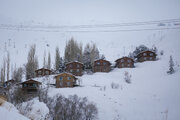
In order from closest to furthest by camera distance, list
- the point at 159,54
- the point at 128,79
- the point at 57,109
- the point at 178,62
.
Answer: the point at 57,109 < the point at 128,79 < the point at 178,62 < the point at 159,54

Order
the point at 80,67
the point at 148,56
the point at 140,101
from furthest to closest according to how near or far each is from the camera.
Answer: the point at 148,56 → the point at 80,67 → the point at 140,101

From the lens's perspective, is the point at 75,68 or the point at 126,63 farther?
the point at 126,63

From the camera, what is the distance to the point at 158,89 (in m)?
20.8

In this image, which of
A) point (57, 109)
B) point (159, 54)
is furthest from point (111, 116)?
point (159, 54)

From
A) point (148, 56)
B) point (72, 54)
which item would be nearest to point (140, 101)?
point (148, 56)

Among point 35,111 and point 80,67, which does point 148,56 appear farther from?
point 35,111

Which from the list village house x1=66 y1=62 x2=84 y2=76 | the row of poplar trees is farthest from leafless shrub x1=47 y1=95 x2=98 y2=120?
the row of poplar trees

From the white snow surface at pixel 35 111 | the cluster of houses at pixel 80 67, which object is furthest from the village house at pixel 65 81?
the white snow surface at pixel 35 111

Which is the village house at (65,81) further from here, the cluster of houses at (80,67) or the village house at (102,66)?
the village house at (102,66)

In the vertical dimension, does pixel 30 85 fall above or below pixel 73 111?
above

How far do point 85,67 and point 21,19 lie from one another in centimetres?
11791

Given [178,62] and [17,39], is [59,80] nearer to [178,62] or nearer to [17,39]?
[178,62]

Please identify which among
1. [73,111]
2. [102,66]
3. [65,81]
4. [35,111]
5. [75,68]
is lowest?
[73,111]

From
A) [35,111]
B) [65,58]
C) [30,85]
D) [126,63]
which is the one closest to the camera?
[35,111]
